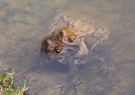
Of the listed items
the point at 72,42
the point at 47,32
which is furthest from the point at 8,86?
the point at 47,32

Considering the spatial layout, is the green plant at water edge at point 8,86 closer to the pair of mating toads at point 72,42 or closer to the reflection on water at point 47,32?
the reflection on water at point 47,32

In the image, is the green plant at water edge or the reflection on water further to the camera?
the reflection on water

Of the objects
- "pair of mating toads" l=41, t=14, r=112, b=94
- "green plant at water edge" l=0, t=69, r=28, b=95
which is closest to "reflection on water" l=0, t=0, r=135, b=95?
"pair of mating toads" l=41, t=14, r=112, b=94

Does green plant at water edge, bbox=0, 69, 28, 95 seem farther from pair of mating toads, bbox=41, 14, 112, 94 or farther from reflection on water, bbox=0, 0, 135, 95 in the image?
pair of mating toads, bbox=41, 14, 112, 94

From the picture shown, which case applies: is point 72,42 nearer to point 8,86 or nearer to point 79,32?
point 79,32

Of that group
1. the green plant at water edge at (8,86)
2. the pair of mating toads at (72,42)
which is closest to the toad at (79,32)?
the pair of mating toads at (72,42)

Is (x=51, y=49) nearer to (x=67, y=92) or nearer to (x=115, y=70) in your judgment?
(x=67, y=92)

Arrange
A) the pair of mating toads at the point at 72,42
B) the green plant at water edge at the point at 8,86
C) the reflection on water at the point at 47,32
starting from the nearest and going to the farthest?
the green plant at water edge at the point at 8,86, the reflection on water at the point at 47,32, the pair of mating toads at the point at 72,42
